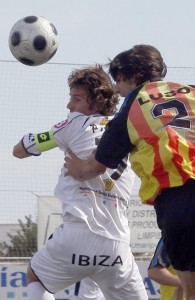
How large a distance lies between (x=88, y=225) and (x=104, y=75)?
1.02 meters

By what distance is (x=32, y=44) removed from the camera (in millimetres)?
9273

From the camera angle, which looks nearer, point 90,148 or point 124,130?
point 124,130

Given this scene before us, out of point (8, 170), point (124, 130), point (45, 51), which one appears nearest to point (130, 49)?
point (124, 130)

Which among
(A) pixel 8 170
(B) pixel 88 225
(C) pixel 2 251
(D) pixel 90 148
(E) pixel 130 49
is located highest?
(E) pixel 130 49

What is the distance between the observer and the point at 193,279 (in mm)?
5332

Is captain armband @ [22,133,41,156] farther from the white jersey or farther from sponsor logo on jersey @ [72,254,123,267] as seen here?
sponsor logo on jersey @ [72,254,123,267]

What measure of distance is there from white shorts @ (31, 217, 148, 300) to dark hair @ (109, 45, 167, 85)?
3.68ft

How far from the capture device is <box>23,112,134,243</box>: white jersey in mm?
6602

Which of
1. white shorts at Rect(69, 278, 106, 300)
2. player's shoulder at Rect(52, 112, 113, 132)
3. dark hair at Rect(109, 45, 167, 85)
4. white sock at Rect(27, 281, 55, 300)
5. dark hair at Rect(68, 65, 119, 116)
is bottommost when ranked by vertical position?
white shorts at Rect(69, 278, 106, 300)

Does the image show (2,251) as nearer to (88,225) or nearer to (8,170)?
(8,170)

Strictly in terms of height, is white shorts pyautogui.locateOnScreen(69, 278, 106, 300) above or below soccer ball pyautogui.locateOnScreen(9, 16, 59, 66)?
below

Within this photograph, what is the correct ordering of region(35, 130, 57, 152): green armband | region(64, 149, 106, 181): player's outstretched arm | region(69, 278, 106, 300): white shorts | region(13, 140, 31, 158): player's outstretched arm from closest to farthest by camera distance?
region(64, 149, 106, 181): player's outstretched arm → region(35, 130, 57, 152): green armband → region(13, 140, 31, 158): player's outstretched arm → region(69, 278, 106, 300): white shorts

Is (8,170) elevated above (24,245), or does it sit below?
above

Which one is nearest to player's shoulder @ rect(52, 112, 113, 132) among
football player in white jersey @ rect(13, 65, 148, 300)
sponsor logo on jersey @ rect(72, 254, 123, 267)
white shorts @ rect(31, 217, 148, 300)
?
football player in white jersey @ rect(13, 65, 148, 300)
